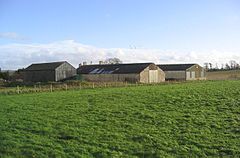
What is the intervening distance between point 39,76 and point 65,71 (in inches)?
230

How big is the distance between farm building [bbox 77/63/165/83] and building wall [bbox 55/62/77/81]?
2.79 metres

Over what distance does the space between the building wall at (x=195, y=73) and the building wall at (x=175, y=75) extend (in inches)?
41.3

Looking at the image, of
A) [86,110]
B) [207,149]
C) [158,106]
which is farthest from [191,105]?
[207,149]

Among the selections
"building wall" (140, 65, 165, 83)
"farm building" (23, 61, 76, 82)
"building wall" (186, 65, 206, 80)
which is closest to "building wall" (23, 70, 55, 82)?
"farm building" (23, 61, 76, 82)

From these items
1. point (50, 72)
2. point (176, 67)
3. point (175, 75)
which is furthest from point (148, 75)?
point (50, 72)

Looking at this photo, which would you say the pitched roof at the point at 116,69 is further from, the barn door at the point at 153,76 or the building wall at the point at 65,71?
the building wall at the point at 65,71

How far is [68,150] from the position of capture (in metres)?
9.84

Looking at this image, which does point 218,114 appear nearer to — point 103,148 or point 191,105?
point 191,105

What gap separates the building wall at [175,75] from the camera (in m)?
71.4

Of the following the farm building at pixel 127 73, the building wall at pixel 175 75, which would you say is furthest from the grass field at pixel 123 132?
the building wall at pixel 175 75

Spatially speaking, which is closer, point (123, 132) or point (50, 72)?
point (123, 132)

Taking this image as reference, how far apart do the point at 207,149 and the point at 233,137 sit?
1.89 meters

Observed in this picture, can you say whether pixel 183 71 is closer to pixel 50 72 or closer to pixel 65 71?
pixel 65 71

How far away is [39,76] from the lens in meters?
67.2
